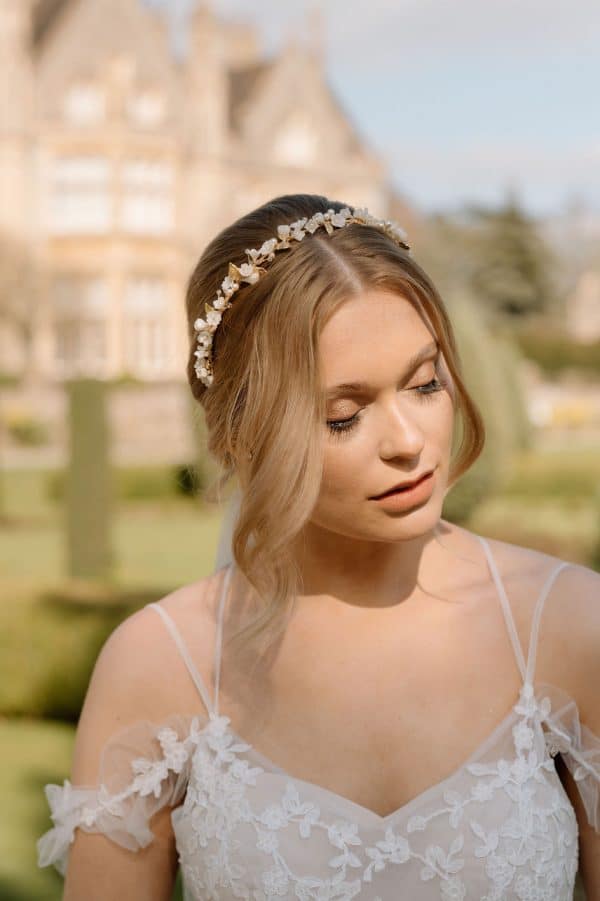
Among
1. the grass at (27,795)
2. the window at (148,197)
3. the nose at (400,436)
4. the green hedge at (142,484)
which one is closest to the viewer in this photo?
the nose at (400,436)

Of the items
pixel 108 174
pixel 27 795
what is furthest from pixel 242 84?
pixel 27 795

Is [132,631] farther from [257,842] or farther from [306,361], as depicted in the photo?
[306,361]

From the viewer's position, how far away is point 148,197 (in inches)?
1261

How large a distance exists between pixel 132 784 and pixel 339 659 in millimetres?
331

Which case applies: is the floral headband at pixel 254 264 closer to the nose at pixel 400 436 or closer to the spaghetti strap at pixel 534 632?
the nose at pixel 400 436

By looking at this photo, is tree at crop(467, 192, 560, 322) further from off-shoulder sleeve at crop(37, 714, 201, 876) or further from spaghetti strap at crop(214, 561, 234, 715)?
off-shoulder sleeve at crop(37, 714, 201, 876)

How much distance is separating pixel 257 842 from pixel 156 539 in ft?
38.6

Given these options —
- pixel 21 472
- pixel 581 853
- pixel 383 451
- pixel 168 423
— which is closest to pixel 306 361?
pixel 383 451

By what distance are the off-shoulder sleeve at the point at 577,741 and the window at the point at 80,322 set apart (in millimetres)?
29684

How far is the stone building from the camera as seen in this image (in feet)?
100

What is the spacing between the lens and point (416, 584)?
5.61 ft

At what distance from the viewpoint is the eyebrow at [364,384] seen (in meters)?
1.52

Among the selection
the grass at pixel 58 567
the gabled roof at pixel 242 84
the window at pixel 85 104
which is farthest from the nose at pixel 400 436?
the gabled roof at pixel 242 84

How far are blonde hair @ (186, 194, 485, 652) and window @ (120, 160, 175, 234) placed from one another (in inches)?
1212
